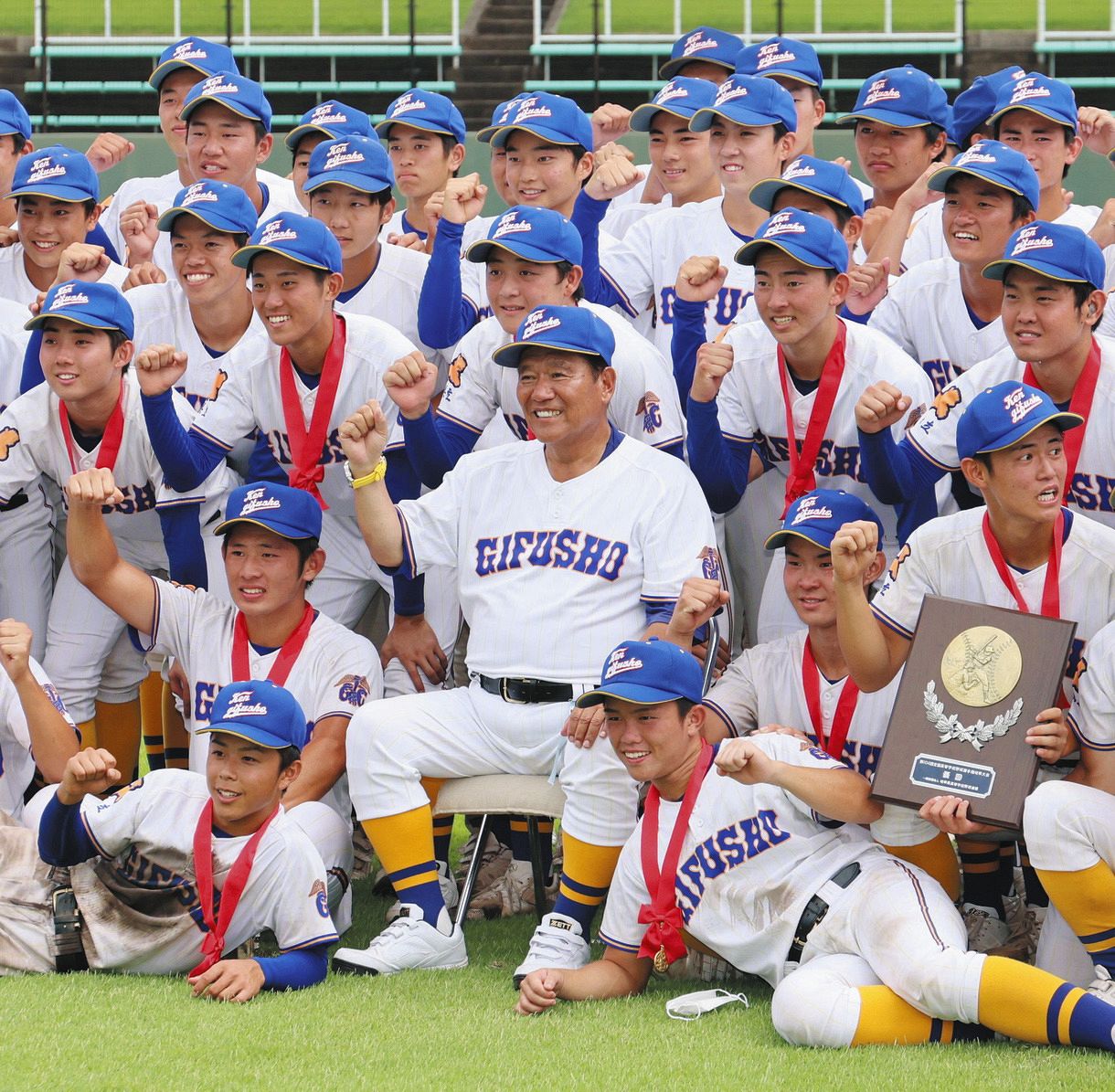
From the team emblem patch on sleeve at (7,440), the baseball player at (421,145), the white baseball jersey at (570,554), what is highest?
the baseball player at (421,145)

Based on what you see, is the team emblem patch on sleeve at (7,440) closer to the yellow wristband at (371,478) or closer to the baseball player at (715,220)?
the yellow wristband at (371,478)

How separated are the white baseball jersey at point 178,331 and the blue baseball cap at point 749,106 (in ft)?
5.70

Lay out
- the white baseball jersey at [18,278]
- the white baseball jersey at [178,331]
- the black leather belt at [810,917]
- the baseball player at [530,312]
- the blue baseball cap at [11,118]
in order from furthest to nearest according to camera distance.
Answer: the blue baseball cap at [11,118] → the white baseball jersey at [18,278] → the white baseball jersey at [178,331] → the baseball player at [530,312] → the black leather belt at [810,917]

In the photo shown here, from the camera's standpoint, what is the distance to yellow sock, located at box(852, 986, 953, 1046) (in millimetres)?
4078

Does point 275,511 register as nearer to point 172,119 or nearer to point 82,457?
point 82,457

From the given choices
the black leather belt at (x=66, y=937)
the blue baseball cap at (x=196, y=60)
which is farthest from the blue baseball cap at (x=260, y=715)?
the blue baseball cap at (x=196, y=60)

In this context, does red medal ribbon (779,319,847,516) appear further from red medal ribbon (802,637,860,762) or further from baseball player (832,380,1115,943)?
baseball player (832,380,1115,943)

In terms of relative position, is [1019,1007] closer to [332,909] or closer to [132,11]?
[332,909]

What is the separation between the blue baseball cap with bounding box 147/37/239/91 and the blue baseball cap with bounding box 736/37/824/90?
85.4 inches

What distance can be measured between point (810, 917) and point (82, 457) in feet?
9.35

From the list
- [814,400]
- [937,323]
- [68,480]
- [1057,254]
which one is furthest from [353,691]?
[1057,254]

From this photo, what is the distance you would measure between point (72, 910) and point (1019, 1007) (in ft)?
7.98

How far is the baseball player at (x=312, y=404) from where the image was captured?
5645 mm

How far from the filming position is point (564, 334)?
513 centimetres
